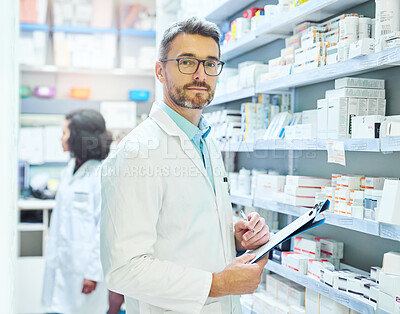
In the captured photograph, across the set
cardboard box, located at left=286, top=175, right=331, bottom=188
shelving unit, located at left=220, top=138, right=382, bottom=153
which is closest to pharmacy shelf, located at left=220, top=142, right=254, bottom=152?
shelving unit, located at left=220, top=138, right=382, bottom=153

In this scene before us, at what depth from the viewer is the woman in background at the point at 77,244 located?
3.34 metres

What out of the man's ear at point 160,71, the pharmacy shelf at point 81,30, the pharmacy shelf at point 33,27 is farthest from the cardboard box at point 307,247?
the pharmacy shelf at point 33,27

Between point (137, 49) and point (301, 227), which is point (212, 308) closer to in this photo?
point (301, 227)

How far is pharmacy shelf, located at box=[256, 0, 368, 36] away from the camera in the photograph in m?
2.06

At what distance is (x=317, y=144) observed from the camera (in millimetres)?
2062

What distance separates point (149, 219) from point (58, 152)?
504 centimetres

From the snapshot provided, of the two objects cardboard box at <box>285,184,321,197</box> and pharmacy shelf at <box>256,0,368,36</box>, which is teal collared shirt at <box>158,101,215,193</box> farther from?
pharmacy shelf at <box>256,0,368,36</box>

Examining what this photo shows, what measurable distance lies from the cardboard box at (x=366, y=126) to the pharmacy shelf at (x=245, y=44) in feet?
2.90

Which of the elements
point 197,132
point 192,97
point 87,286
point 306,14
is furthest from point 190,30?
point 87,286

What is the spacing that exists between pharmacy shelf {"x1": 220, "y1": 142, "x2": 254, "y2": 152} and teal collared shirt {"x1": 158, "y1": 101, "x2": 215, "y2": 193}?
0.71 metres

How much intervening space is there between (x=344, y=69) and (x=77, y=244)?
2.29m

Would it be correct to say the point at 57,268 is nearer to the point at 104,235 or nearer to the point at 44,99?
the point at 104,235

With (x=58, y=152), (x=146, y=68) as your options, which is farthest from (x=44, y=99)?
→ (x=146, y=68)

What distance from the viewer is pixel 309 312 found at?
2227 millimetres
